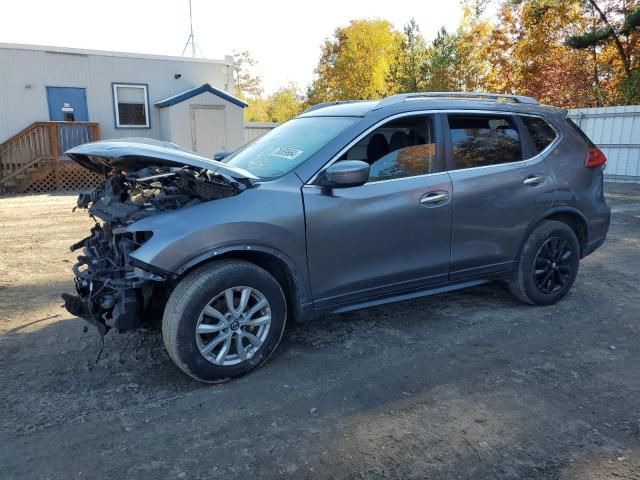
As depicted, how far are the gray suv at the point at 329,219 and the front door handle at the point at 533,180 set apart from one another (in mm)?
11

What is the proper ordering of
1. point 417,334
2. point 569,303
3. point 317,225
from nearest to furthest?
point 317,225
point 417,334
point 569,303

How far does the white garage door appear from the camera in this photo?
1734cm

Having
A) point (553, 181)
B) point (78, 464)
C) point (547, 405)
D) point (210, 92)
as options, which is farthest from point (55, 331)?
point (210, 92)

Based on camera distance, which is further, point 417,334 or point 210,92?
point 210,92

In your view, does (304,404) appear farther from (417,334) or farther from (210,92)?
(210,92)

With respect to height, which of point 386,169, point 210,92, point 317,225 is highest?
point 210,92

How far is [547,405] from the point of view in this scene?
303cm

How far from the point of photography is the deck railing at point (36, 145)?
14.7m

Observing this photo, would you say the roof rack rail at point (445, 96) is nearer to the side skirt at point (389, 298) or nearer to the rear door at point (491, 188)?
the rear door at point (491, 188)

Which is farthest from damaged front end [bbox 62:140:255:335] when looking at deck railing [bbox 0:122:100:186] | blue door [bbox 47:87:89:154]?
blue door [bbox 47:87:89:154]

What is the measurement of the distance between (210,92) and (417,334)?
49.9ft

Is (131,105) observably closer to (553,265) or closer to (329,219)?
(329,219)

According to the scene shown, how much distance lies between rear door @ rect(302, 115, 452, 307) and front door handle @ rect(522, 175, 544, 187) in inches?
33.4

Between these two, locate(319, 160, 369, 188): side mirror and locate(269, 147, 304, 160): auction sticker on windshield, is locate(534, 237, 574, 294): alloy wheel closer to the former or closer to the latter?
locate(319, 160, 369, 188): side mirror
